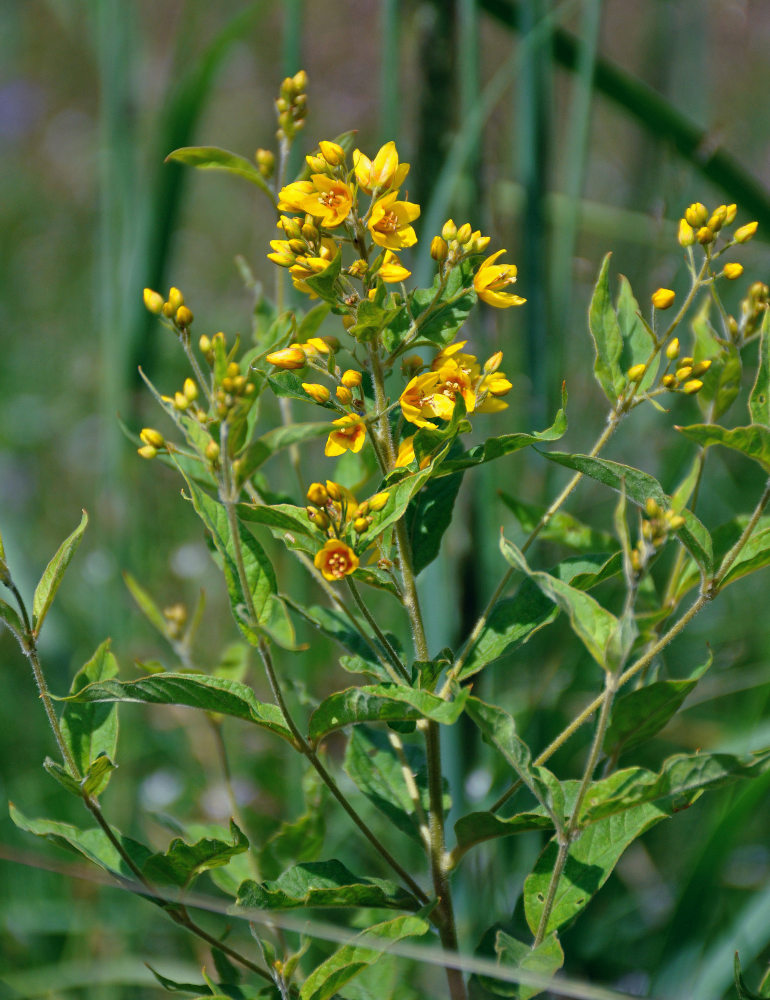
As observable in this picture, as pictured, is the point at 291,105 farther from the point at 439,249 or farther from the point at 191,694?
the point at 191,694

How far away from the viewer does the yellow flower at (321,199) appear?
3.08 feet

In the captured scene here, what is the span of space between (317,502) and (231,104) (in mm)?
5103

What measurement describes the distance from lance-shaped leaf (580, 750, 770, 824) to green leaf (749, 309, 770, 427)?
36 cm

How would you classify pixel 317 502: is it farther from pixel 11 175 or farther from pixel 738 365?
pixel 11 175

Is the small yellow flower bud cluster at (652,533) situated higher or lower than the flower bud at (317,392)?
lower

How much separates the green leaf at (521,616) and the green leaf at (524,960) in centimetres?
27

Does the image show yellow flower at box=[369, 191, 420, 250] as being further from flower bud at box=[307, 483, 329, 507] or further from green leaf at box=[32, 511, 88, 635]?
green leaf at box=[32, 511, 88, 635]

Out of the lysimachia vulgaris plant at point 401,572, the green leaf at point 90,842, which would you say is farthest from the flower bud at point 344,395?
the green leaf at point 90,842

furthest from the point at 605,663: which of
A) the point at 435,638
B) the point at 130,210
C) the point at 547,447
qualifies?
the point at 130,210

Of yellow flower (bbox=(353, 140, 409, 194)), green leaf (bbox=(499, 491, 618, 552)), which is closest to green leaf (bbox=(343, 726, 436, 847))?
green leaf (bbox=(499, 491, 618, 552))

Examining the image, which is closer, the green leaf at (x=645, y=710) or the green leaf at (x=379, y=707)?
the green leaf at (x=379, y=707)

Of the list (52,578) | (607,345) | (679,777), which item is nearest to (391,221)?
(607,345)

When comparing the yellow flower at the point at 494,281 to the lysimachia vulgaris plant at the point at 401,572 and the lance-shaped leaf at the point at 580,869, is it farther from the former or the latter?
the lance-shaped leaf at the point at 580,869

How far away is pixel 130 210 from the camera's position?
2082 millimetres
